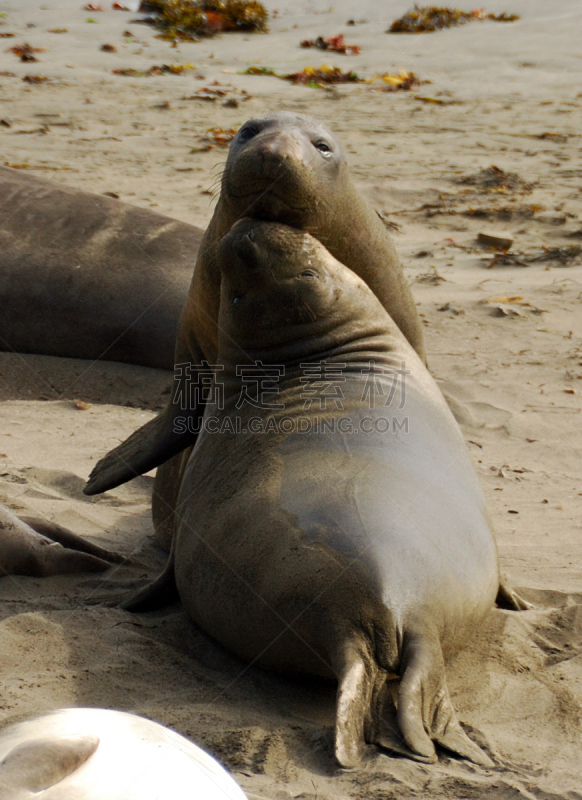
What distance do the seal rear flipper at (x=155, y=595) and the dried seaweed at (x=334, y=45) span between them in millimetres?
10741

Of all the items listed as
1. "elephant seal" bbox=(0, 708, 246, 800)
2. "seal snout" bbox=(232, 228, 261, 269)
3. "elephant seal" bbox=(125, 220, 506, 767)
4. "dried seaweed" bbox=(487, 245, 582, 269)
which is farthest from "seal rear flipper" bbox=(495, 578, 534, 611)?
"dried seaweed" bbox=(487, 245, 582, 269)

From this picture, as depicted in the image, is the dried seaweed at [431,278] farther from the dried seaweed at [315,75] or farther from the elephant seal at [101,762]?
the elephant seal at [101,762]

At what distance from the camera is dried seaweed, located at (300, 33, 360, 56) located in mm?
12914

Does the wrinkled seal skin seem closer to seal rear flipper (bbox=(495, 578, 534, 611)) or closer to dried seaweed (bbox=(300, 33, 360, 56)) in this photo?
seal rear flipper (bbox=(495, 578, 534, 611))

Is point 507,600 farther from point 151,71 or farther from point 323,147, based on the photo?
point 151,71

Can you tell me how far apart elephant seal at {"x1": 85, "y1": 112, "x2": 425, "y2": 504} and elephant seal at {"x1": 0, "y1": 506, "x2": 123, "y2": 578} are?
359 mm

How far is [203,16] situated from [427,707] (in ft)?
41.9

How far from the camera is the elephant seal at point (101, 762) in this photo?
1313mm

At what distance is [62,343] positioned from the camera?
6.30m

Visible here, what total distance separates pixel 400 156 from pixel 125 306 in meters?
4.45

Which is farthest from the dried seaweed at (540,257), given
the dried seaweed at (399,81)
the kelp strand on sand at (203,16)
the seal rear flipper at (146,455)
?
the kelp strand on sand at (203,16)

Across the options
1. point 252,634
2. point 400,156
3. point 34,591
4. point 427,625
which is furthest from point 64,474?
point 400,156

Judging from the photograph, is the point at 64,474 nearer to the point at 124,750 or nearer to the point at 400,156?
the point at 124,750

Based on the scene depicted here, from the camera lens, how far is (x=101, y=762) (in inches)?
54.7
